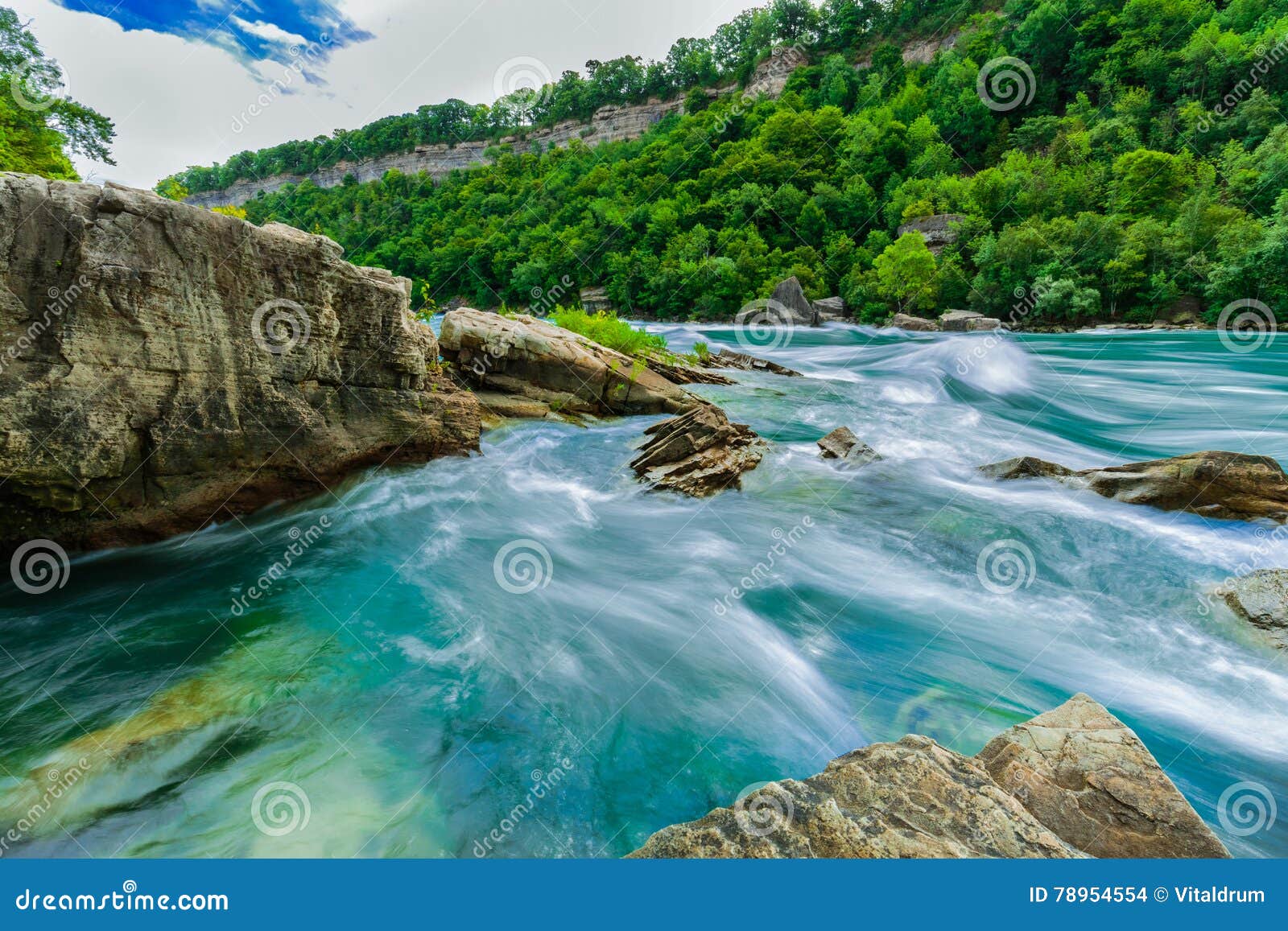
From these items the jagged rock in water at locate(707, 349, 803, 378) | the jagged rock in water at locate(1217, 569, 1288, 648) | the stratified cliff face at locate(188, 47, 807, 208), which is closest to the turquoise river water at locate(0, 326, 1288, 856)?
the jagged rock in water at locate(1217, 569, 1288, 648)

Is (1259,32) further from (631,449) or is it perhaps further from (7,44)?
(7,44)

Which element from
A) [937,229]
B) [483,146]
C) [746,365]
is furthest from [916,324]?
A: [483,146]

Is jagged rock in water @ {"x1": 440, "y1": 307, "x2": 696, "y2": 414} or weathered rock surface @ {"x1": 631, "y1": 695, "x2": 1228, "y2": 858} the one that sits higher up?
jagged rock in water @ {"x1": 440, "y1": 307, "x2": 696, "y2": 414}

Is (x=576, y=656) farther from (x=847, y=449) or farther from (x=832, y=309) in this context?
(x=832, y=309)

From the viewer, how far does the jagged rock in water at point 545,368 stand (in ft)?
36.9

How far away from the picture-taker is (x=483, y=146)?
124188mm

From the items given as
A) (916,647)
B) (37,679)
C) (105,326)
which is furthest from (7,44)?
(916,647)

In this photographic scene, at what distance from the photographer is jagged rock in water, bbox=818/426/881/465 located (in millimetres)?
9734

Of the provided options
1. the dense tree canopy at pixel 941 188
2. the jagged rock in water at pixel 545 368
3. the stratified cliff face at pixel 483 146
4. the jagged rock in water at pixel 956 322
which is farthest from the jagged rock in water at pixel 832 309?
the stratified cliff face at pixel 483 146

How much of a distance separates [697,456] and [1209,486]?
22.4 ft

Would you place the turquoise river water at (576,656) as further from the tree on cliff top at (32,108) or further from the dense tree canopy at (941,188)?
the dense tree canopy at (941,188)

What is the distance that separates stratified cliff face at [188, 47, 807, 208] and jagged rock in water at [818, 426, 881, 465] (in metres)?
106

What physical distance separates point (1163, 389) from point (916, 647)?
17.3 meters

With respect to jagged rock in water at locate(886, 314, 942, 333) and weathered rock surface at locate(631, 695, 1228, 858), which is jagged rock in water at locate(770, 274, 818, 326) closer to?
jagged rock in water at locate(886, 314, 942, 333)
